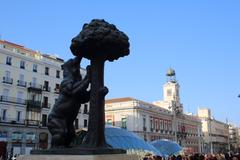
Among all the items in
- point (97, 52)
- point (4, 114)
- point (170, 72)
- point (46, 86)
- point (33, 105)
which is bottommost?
point (97, 52)

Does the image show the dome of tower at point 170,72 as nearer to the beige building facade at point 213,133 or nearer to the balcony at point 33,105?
the beige building facade at point 213,133

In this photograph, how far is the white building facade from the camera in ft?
123

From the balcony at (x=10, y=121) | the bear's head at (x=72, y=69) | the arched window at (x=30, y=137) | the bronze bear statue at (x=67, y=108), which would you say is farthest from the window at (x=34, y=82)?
the bronze bear statue at (x=67, y=108)

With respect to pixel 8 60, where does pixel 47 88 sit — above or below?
below

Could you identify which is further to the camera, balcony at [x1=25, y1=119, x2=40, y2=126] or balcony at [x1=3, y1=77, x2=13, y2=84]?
balcony at [x1=25, y1=119, x2=40, y2=126]

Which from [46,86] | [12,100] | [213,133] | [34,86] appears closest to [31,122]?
[12,100]

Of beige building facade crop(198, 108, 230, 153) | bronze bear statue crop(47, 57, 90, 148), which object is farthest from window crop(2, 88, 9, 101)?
beige building facade crop(198, 108, 230, 153)

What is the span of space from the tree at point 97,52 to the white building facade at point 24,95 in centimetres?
3156

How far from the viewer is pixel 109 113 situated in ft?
193

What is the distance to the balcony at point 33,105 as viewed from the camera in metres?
40.0

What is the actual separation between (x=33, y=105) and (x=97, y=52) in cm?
3507

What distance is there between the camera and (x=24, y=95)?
1574 inches

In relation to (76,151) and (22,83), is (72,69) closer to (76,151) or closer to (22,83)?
(76,151)

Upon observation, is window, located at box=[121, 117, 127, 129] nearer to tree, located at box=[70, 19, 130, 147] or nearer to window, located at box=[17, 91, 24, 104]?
window, located at box=[17, 91, 24, 104]
